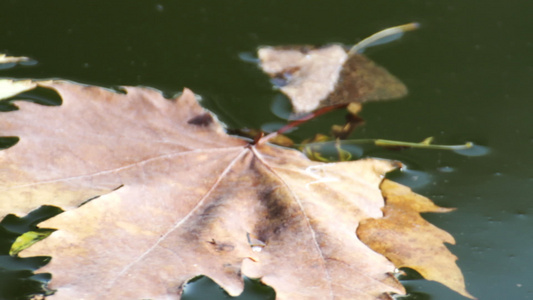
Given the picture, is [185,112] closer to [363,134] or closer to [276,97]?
[276,97]

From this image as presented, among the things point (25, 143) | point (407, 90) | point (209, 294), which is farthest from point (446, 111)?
point (25, 143)

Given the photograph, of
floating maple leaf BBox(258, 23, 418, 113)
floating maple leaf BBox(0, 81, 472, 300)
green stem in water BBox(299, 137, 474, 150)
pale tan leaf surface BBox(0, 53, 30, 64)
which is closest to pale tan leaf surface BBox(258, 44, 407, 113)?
floating maple leaf BBox(258, 23, 418, 113)

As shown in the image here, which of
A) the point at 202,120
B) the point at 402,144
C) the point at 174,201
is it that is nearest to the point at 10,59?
the point at 202,120

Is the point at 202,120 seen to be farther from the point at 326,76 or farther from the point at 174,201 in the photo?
the point at 326,76

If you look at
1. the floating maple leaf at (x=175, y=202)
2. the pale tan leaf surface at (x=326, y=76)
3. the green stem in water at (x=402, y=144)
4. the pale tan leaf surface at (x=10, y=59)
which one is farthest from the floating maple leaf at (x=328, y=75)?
the pale tan leaf surface at (x=10, y=59)

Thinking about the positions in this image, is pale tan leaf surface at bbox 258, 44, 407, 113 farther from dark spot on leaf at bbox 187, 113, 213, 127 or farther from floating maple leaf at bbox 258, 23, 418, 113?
dark spot on leaf at bbox 187, 113, 213, 127

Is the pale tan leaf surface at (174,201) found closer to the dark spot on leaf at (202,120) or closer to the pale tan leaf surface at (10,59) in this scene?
the dark spot on leaf at (202,120)

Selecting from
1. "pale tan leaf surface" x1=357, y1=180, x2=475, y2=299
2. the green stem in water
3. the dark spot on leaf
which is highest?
the dark spot on leaf
